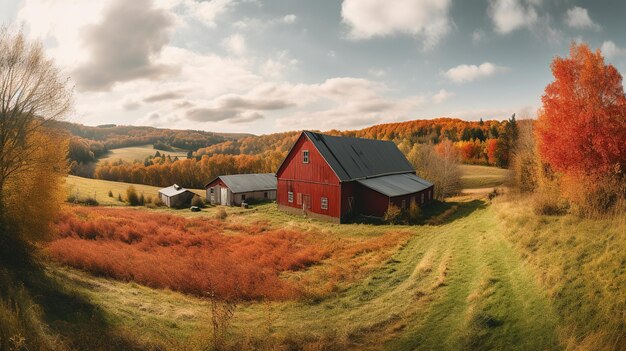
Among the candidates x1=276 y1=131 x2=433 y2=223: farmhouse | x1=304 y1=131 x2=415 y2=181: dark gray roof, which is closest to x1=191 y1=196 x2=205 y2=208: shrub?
x1=276 y1=131 x2=433 y2=223: farmhouse

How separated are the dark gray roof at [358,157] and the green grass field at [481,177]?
19232 millimetres

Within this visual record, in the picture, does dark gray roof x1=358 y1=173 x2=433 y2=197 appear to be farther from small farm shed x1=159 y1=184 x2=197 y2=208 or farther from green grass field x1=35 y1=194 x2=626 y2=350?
small farm shed x1=159 y1=184 x2=197 y2=208

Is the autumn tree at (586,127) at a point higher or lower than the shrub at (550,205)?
higher

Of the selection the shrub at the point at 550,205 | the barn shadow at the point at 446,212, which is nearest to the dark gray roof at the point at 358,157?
the barn shadow at the point at 446,212

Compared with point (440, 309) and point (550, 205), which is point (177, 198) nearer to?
point (440, 309)

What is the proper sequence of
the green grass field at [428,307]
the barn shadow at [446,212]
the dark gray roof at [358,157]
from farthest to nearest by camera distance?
the dark gray roof at [358,157] → the barn shadow at [446,212] → the green grass field at [428,307]

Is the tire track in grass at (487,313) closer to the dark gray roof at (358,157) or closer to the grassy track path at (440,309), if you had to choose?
the grassy track path at (440,309)

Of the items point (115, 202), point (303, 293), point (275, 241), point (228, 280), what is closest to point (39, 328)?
point (228, 280)

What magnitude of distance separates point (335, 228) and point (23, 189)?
2198cm

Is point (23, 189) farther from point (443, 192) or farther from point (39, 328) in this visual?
point (443, 192)

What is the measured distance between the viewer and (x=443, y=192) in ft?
150

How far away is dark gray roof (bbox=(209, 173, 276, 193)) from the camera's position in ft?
162

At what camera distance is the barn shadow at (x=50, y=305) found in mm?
7750

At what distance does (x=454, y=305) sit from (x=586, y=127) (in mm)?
12845
